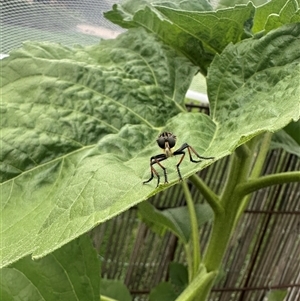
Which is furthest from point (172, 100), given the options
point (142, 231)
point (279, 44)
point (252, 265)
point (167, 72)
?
point (252, 265)

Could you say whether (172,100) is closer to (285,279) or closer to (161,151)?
(161,151)

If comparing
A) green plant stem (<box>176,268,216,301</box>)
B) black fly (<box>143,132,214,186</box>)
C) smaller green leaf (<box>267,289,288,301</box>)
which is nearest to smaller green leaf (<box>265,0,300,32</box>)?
black fly (<box>143,132,214,186</box>)

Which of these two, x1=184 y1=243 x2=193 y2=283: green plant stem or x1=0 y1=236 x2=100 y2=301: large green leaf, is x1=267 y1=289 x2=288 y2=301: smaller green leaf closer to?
x1=184 y1=243 x2=193 y2=283: green plant stem

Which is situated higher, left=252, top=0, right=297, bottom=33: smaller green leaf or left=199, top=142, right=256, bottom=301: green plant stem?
left=252, top=0, right=297, bottom=33: smaller green leaf

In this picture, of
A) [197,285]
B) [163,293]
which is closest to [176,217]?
[163,293]

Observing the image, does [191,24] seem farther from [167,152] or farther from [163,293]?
[163,293]
